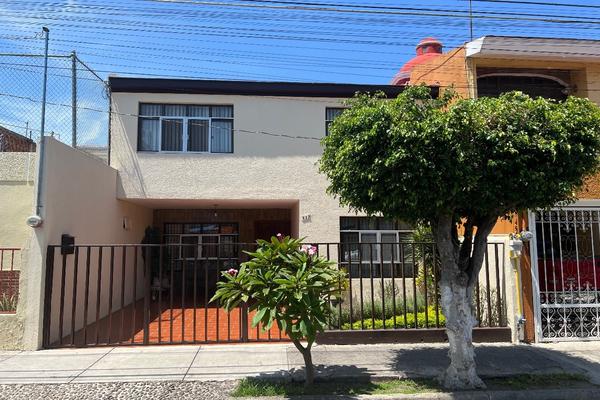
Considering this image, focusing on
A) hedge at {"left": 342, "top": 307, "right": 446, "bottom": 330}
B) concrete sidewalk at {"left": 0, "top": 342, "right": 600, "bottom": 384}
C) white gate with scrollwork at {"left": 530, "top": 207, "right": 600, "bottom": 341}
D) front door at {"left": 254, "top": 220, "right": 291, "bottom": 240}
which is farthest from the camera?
front door at {"left": 254, "top": 220, "right": 291, "bottom": 240}

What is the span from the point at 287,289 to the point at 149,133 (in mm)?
7989

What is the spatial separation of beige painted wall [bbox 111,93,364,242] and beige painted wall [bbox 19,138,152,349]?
0.85 metres

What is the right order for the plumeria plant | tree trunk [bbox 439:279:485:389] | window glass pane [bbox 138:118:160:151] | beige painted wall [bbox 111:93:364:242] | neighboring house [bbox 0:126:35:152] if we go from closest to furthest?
the plumeria plant
tree trunk [bbox 439:279:485:389]
neighboring house [bbox 0:126:35:152]
beige painted wall [bbox 111:93:364:242]
window glass pane [bbox 138:118:160:151]

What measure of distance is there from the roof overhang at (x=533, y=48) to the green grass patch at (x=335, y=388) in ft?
27.9

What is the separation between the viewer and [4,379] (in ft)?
20.5

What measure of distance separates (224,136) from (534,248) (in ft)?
24.8

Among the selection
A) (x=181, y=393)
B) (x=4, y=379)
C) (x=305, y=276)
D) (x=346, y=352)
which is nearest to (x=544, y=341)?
(x=346, y=352)

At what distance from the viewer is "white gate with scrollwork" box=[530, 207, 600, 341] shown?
8234mm

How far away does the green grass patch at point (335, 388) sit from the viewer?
5781 mm

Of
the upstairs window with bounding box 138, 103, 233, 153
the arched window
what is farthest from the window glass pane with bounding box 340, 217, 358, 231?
the arched window

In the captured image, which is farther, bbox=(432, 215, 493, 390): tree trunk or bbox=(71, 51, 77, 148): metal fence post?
bbox=(71, 51, 77, 148): metal fence post

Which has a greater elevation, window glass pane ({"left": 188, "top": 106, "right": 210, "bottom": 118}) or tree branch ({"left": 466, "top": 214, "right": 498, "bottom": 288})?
window glass pane ({"left": 188, "top": 106, "right": 210, "bottom": 118})

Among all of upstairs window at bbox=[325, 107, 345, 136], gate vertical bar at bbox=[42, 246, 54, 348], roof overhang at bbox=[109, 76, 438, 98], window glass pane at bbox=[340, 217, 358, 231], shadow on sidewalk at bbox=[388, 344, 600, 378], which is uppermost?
roof overhang at bbox=[109, 76, 438, 98]

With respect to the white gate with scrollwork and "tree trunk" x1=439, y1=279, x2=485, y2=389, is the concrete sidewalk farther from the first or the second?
"tree trunk" x1=439, y1=279, x2=485, y2=389
